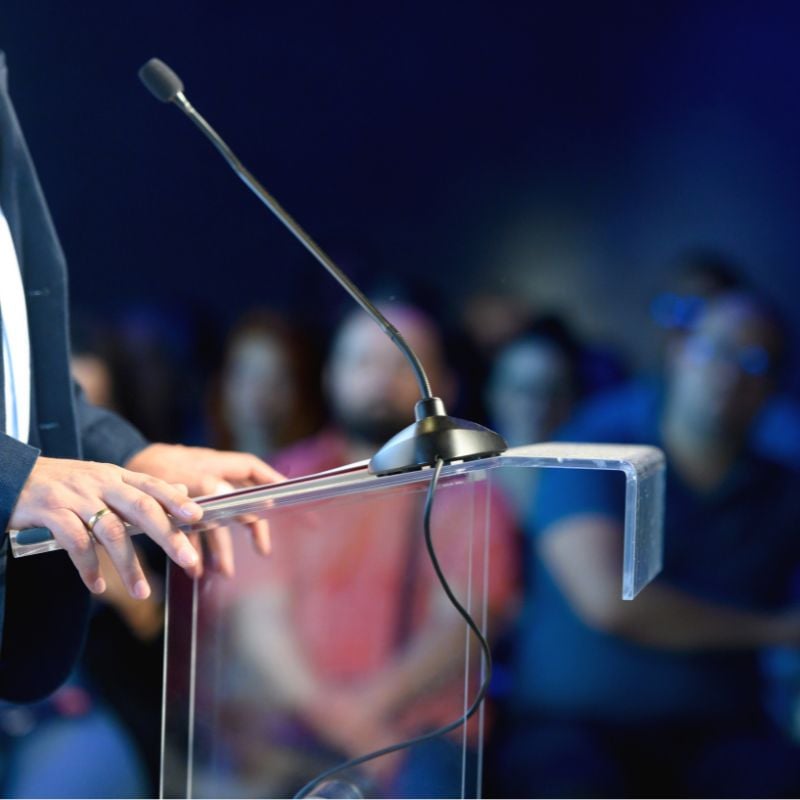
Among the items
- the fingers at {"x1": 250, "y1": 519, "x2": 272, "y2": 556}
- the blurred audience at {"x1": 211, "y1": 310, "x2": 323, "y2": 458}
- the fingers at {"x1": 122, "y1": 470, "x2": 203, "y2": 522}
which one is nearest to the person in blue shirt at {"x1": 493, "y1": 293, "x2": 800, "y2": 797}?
the blurred audience at {"x1": 211, "y1": 310, "x2": 323, "y2": 458}

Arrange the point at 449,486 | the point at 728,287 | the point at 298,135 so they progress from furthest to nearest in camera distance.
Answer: the point at 298,135 < the point at 728,287 < the point at 449,486

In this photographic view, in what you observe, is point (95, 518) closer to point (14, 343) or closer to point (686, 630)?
point (14, 343)

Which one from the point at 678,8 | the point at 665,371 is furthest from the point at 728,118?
the point at 665,371

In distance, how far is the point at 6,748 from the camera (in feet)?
9.13

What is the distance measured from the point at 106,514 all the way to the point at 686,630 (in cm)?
211

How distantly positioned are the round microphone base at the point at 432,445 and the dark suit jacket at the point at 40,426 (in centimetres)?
37

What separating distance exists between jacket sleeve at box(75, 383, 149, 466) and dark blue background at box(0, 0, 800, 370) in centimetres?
181

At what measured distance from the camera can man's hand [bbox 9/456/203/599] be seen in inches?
32.3

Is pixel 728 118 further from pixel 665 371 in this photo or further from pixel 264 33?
pixel 264 33

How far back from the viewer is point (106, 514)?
0.82 m

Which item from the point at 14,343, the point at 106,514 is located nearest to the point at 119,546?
the point at 106,514

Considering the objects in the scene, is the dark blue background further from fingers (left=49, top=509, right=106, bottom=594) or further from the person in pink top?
fingers (left=49, top=509, right=106, bottom=594)

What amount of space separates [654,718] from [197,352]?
1.57m

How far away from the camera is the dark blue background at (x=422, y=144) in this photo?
9.29 feet
